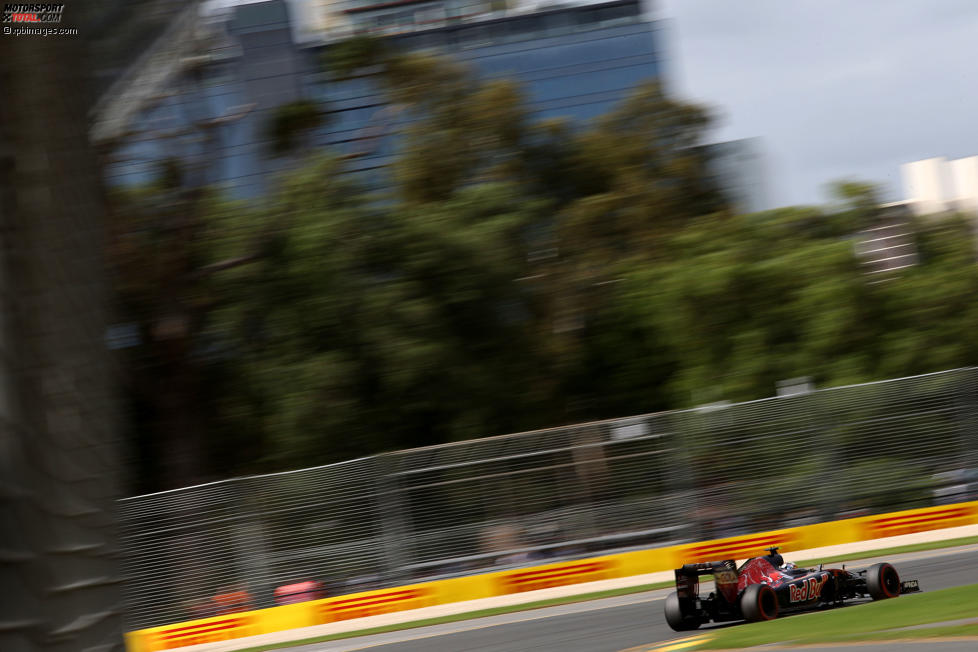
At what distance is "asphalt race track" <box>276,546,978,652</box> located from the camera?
11352mm

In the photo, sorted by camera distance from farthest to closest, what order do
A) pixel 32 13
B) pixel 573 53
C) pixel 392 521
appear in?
pixel 573 53, pixel 392 521, pixel 32 13

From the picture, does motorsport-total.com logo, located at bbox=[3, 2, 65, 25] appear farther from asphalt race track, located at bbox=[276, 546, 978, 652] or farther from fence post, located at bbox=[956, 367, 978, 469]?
fence post, located at bbox=[956, 367, 978, 469]

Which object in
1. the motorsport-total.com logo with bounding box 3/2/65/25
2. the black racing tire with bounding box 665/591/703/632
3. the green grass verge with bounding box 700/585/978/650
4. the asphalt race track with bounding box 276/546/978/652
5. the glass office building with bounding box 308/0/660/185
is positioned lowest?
the asphalt race track with bounding box 276/546/978/652

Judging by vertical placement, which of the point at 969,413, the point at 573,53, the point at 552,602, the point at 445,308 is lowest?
the point at 552,602

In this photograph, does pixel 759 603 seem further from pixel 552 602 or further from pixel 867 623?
pixel 552 602

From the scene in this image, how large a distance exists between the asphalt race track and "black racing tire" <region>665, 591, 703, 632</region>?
0.32ft

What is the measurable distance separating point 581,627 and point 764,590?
297cm

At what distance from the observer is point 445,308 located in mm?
25406

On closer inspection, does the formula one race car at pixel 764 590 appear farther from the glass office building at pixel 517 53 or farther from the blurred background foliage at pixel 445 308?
the glass office building at pixel 517 53

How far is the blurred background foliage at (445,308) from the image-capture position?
79.9 feet

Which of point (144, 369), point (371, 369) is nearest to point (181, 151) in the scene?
point (144, 369)

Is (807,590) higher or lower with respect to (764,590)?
lower

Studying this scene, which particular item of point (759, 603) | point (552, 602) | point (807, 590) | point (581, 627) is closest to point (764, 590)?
point (759, 603)

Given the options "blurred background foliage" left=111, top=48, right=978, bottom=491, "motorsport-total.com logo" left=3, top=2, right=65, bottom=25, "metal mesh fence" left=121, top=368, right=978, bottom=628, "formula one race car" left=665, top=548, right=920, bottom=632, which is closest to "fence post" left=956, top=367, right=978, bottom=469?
"metal mesh fence" left=121, top=368, right=978, bottom=628
